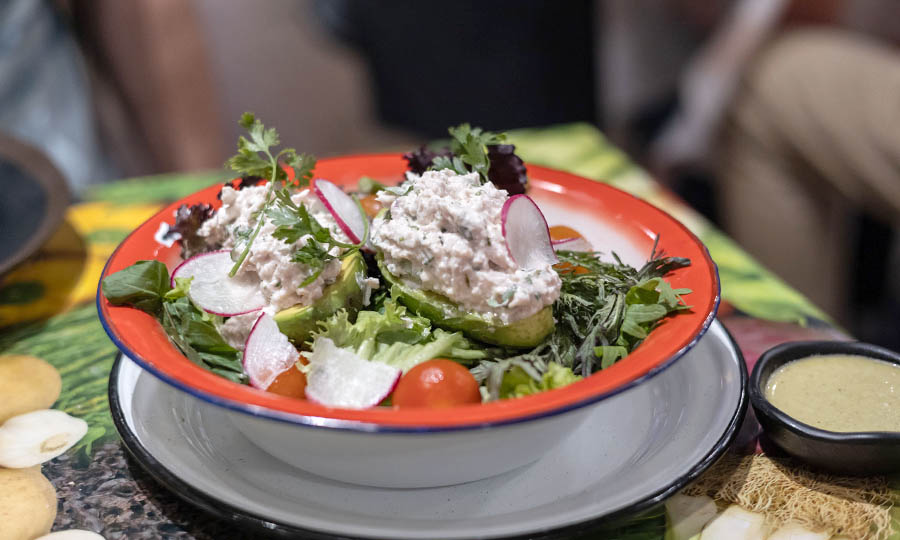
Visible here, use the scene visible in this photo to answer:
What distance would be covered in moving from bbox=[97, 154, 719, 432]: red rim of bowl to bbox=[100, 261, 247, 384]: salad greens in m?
0.03

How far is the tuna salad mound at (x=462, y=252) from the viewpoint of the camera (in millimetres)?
1383

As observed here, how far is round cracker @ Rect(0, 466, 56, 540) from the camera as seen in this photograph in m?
1.32

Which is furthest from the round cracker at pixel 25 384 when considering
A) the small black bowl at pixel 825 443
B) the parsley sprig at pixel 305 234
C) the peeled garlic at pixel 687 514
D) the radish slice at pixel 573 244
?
the small black bowl at pixel 825 443

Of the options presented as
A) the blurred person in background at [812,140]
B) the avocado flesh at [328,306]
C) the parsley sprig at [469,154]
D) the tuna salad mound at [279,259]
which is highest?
the parsley sprig at [469,154]

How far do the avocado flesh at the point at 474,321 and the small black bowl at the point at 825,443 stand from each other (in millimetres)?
416

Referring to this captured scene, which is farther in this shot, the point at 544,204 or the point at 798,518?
the point at 544,204

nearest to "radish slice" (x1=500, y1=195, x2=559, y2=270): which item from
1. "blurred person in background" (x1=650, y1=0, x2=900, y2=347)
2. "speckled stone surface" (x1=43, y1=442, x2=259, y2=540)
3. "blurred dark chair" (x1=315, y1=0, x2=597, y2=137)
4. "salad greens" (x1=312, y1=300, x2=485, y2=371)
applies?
"salad greens" (x1=312, y1=300, x2=485, y2=371)

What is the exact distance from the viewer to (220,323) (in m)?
1.48

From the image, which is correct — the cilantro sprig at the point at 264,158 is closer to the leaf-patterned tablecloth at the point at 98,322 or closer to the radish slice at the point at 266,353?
the radish slice at the point at 266,353

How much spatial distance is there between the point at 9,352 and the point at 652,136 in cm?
420

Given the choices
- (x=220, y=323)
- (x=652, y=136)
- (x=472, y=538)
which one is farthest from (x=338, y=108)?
(x=472, y=538)

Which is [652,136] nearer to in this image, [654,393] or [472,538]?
[654,393]

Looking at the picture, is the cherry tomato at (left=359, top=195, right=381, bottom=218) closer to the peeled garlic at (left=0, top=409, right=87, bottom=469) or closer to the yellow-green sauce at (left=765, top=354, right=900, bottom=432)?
the peeled garlic at (left=0, top=409, right=87, bottom=469)

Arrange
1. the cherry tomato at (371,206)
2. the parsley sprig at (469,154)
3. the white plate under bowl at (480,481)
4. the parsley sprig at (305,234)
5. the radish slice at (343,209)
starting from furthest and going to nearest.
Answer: the cherry tomato at (371,206)
the parsley sprig at (469,154)
the radish slice at (343,209)
the parsley sprig at (305,234)
the white plate under bowl at (480,481)
